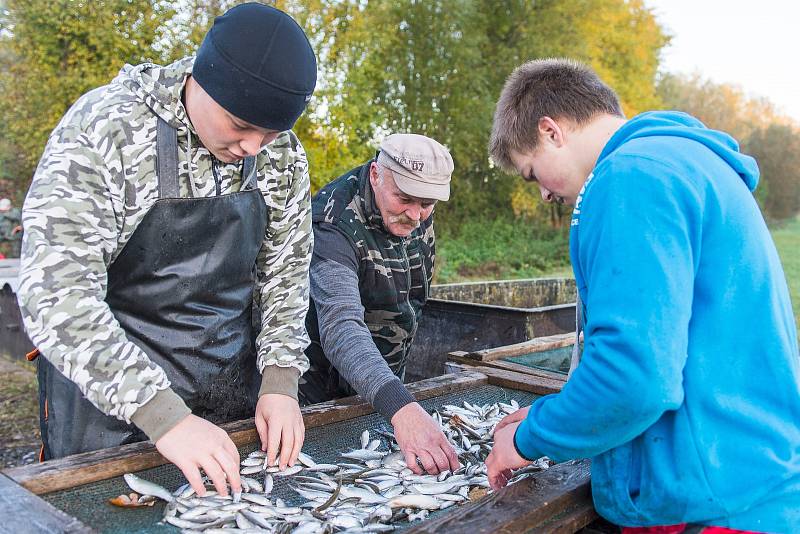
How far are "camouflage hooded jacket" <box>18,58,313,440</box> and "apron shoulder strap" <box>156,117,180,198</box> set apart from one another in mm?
22

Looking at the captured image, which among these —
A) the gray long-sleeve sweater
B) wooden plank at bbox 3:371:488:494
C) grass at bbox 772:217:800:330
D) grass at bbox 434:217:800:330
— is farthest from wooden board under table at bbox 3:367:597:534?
grass at bbox 434:217:800:330

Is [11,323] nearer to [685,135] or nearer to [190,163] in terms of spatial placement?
[190,163]

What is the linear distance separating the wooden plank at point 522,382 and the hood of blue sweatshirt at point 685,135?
1.72 m

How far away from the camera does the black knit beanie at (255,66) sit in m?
2.17

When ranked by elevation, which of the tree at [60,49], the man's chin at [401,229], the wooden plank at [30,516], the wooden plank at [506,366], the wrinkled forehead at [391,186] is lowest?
the wooden plank at [506,366]

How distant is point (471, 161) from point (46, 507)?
2083 cm

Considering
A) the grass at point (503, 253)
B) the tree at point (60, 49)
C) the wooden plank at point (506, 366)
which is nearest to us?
the wooden plank at point (506, 366)

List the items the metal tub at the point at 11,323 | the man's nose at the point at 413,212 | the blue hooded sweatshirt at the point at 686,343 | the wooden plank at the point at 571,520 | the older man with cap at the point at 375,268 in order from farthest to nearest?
the metal tub at the point at 11,323 < the man's nose at the point at 413,212 < the older man with cap at the point at 375,268 < the wooden plank at the point at 571,520 < the blue hooded sweatshirt at the point at 686,343

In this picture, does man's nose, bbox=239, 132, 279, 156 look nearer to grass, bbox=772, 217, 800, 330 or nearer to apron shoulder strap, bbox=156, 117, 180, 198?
apron shoulder strap, bbox=156, 117, 180, 198

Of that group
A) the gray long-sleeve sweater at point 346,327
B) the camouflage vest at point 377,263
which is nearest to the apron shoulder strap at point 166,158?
Answer: the gray long-sleeve sweater at point 346,327

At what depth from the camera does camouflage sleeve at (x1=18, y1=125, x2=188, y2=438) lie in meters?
2.02

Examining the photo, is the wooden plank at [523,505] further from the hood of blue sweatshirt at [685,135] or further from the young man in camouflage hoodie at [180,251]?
the hood of blue sweatshirt at [685,135]

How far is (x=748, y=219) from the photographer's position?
1.76 m

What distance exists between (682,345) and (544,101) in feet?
2.91
